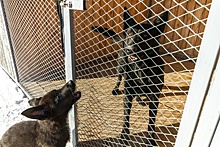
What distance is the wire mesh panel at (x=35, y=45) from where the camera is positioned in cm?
305

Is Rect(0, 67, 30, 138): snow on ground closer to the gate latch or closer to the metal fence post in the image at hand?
the metal fence post

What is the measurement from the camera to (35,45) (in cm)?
323

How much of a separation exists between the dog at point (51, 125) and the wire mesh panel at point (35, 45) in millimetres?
1182

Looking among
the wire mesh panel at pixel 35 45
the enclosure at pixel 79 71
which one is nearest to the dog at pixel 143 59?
the enclosure at pixel 79 71

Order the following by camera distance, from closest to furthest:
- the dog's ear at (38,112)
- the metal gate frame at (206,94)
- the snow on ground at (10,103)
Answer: the metal gate frame at (206,94), the dog's ear at (38,112), the snow on ground at (10,103)

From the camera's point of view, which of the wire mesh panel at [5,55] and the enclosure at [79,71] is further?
the wire mesh panel at [5,55]

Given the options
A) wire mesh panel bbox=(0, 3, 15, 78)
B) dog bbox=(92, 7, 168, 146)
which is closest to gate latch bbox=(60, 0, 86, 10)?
dog bbox=(92, 7, 168, 146)

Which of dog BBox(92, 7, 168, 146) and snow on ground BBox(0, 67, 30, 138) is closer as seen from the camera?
dog BBox(92, 7, 168, 146)

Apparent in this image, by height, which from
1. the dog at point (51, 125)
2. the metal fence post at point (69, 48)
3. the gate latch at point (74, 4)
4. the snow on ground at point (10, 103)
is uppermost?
the gate latch at point (74, 4)

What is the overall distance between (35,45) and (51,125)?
186cm

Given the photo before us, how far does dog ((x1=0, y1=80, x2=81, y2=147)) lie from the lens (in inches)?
68.4

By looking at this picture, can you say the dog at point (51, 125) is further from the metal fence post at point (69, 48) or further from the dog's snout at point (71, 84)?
the metal fence post at point (69, 48)

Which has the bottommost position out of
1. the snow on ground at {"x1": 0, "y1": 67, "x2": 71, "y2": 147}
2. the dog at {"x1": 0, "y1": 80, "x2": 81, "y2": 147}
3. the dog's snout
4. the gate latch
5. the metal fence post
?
the snow on ground at {"x1": 0, "y1": 67, "x2": 71, "y2": 147}

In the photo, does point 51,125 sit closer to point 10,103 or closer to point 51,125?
point 51,125
